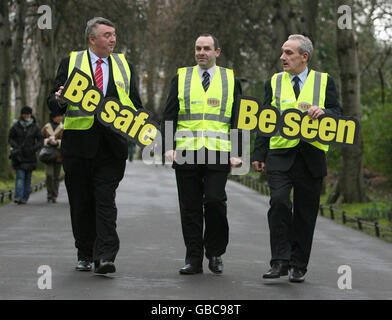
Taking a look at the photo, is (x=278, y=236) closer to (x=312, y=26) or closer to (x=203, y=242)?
(x=203, y=242)

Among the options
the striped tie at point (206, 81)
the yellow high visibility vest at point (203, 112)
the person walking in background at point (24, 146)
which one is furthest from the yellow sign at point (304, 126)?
the person walking in background at point (24, 146)

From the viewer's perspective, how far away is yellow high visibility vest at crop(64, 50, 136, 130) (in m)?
8.12

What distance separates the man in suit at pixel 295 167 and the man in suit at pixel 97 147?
1247 mm

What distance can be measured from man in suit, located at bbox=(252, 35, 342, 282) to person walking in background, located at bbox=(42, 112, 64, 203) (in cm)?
1082

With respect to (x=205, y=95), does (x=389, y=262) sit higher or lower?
lower

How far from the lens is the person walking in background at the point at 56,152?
733 inches

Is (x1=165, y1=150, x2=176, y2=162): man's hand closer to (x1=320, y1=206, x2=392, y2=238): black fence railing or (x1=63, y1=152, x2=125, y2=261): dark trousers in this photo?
(x1=63, y1=152, x2=125, y2=261): dark trousers

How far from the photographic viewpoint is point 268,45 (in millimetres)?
35188

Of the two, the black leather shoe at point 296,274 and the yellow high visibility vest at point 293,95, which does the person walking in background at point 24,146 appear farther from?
the black leather shoe at point 296,274

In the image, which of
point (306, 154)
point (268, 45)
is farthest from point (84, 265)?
point (268, 45)

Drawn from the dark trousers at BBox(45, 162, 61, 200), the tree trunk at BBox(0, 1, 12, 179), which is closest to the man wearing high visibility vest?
the dark trousers at BBox(45, 162, 61, 200)
